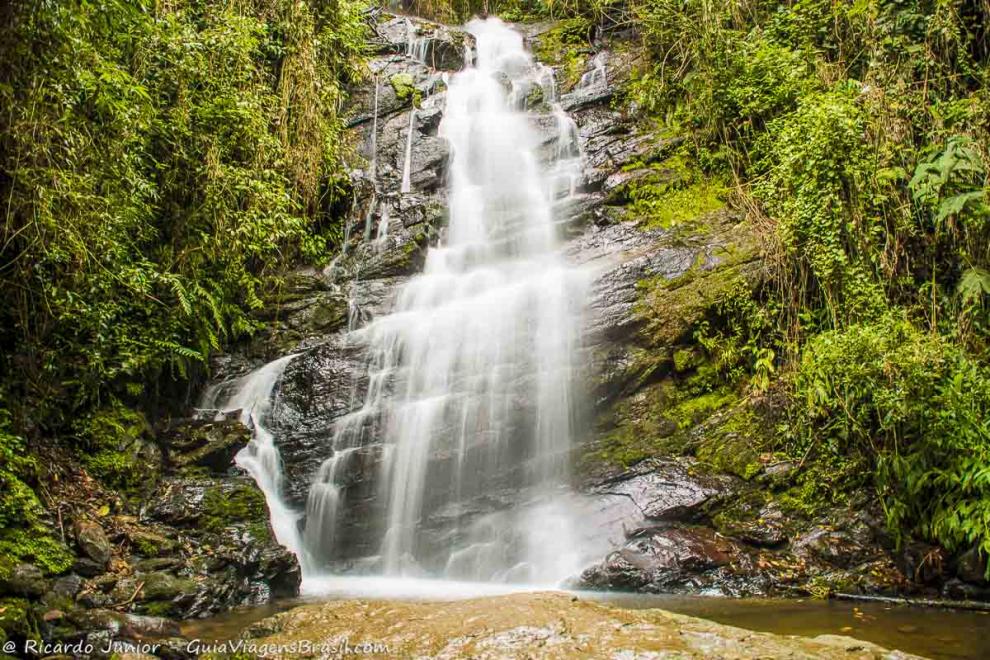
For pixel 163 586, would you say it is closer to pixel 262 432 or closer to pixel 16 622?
pixel 16 622

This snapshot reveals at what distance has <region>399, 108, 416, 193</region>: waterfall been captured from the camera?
12.0 metres

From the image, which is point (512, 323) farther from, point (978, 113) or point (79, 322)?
point (978, 113)

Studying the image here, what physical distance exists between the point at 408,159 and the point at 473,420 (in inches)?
247

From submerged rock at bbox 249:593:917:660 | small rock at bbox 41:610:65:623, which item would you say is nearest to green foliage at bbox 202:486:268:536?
small rock at bbox 41:610:65:623

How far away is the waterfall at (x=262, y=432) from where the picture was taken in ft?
24.6

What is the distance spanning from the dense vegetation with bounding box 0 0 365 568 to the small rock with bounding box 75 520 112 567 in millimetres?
296

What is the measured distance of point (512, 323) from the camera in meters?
8.86

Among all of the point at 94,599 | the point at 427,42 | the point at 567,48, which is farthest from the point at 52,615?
the point at 567,48

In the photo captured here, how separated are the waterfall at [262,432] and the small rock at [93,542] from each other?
1.79m

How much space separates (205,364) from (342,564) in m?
3.18

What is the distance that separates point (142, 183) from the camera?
22.9 feet

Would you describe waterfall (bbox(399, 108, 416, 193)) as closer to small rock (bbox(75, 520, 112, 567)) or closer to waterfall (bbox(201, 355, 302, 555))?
waterfall (bbox(201, 355, 302, 555))

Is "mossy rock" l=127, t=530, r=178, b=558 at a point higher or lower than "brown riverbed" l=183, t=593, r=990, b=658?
higher

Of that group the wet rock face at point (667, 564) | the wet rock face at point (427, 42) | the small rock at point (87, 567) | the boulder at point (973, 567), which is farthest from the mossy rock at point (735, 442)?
the wet rock face at point (427, 42)
